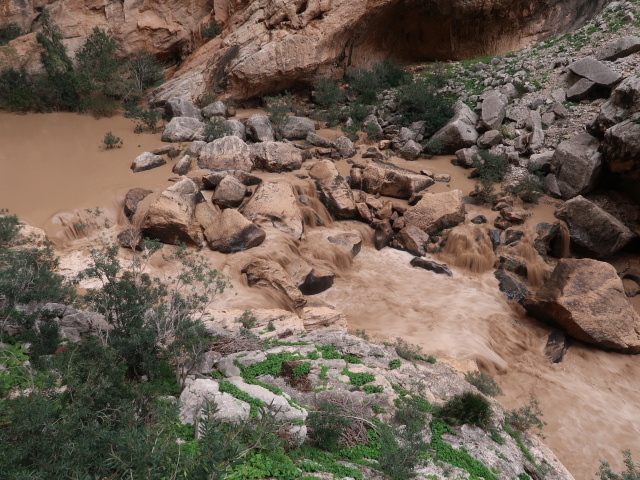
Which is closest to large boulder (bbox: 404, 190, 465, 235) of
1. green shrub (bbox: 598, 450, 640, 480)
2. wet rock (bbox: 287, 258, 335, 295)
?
wet rock (bbox: 287, 258, 335, 295)

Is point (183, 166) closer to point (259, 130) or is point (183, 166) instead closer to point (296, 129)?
point (259, 130)

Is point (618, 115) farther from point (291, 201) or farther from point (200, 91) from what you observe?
point (200, 91)

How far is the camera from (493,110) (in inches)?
562

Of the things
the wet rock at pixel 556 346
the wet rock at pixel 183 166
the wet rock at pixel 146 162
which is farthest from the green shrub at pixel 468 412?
the wet rock at pixel 146 162

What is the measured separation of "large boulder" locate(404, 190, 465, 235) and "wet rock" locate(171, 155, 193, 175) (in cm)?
659

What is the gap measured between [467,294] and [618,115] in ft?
21.5

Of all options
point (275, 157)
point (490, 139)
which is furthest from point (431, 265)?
point (490, 139)

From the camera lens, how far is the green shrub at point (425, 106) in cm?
1541

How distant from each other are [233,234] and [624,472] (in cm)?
787

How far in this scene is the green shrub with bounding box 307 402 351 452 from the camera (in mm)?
3742

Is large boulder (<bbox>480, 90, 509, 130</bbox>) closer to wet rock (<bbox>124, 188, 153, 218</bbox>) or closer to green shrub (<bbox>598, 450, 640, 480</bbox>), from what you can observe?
green shrub (<bbox>598, 450, 640, 480</bbox>)

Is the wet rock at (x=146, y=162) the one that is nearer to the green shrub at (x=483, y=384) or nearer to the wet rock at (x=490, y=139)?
the green shrub at (x=483, y=384)

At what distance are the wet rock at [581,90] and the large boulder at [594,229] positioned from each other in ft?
17.7

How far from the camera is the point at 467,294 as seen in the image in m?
9.38
